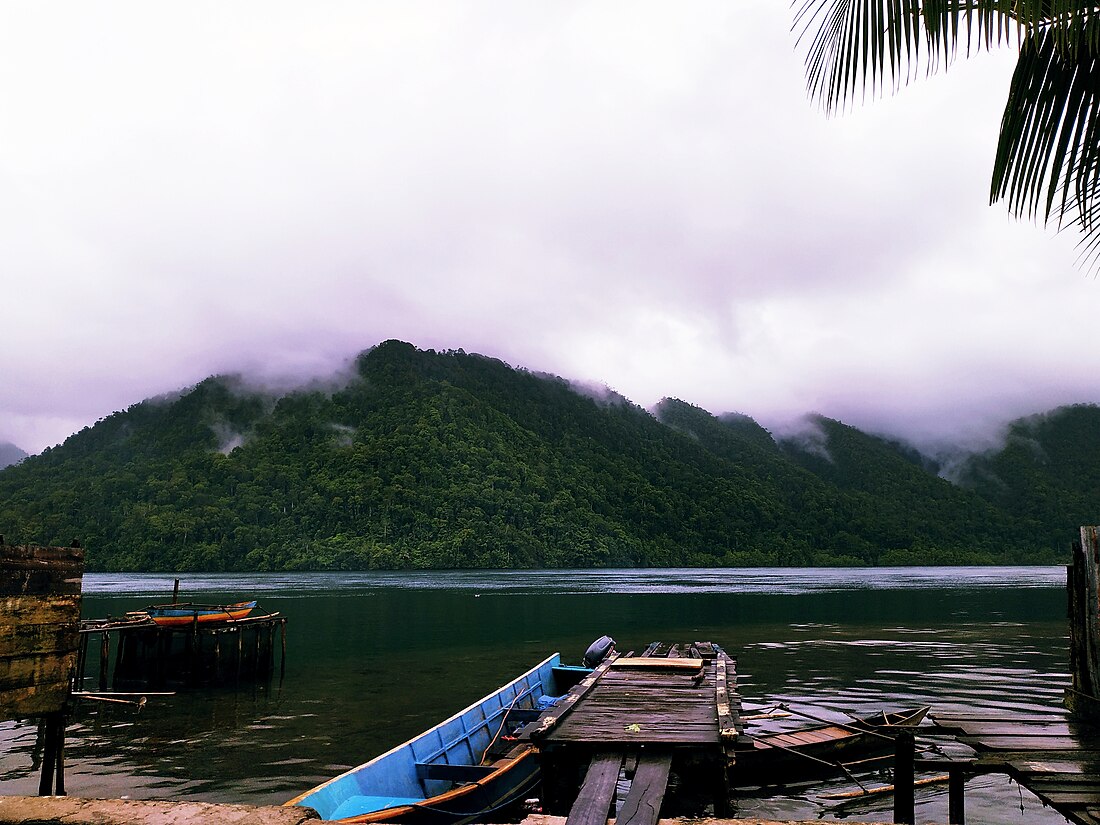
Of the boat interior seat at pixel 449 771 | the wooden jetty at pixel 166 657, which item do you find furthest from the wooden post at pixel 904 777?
the wooden jetty at pixel 166 657

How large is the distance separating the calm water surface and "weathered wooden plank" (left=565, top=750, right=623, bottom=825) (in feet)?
24.7

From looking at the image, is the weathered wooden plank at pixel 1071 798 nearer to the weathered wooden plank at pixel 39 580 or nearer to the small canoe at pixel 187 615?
the weathered wooden plank at pixel 39 580

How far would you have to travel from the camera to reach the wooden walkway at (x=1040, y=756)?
23.0 feet

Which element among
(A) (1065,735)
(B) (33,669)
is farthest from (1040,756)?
(B) (33,669)

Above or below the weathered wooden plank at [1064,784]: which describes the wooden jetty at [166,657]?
below

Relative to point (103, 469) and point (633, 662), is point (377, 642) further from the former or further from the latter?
point (103, 469)

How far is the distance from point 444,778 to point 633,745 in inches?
197

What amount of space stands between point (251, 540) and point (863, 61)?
7376 inches

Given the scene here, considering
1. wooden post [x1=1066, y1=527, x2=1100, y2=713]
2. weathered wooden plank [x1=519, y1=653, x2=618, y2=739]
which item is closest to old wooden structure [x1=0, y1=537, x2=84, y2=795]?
weathered wooden plank [x1=519, y1=653, x2=618, y2=739]

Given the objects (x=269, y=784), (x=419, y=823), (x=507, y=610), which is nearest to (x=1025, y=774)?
(x=419, y=823)

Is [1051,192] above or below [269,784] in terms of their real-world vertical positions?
above

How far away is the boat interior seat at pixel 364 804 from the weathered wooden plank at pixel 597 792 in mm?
3513

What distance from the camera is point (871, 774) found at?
17406 millimetres

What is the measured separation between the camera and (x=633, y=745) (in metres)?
9.94
